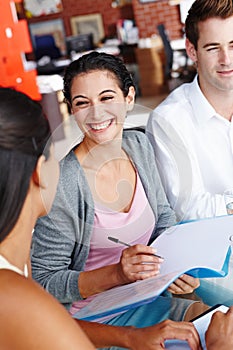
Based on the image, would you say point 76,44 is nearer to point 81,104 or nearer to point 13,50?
point 13,50

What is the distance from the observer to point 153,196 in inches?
60.8

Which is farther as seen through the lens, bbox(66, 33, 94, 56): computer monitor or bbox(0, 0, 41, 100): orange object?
bbox(66, 33, 94, 56): computer monitor

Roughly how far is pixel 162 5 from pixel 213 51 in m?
7.52

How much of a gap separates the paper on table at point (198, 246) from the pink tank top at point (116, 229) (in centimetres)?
8

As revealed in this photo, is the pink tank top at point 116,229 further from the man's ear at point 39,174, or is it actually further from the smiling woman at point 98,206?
the man's ear at point 39,174

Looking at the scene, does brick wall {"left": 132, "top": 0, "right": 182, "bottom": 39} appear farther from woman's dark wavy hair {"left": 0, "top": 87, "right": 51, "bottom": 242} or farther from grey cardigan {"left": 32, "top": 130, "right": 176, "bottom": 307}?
woman's dark wavy hair {"left": 0, "top": 87, "right": 51, "bottom": 242}

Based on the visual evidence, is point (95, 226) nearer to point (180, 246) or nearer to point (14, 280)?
point (180, 246)

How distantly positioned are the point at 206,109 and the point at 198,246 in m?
0.74

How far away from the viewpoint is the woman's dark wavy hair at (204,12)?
1781mm

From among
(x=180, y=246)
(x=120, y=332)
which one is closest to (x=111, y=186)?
(x=180, y=246)

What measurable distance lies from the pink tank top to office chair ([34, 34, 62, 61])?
8.32m

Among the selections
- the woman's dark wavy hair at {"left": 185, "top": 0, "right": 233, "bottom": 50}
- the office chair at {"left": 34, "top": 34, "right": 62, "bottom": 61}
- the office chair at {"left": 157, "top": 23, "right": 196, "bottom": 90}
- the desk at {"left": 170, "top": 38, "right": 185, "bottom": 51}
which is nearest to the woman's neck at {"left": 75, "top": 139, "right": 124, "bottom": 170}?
the woman's dark wavy hair at {"left": 185, "top": 0, "right": 233, "bottom": 50}

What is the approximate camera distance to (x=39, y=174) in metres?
0.96

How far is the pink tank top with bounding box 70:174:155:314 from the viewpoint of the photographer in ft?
4.65
